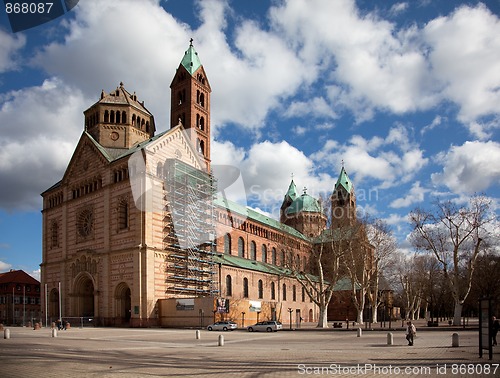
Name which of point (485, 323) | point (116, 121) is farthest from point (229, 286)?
point (485, 323)

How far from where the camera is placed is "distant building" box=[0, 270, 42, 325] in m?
86.8

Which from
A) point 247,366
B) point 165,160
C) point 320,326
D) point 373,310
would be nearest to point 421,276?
point 373,310

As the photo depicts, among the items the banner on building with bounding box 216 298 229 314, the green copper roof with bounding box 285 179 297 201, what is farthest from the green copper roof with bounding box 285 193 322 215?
the banner on building with bounding box 216 298 229 314

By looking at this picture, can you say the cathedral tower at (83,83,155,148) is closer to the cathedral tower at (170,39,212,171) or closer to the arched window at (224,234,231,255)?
the cathedral tower at (170,39,212,171)

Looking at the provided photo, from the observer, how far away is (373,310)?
69.8 meters

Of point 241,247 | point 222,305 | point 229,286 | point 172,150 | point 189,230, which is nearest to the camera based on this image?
point 222,305

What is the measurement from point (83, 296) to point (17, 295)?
3715 centimetres

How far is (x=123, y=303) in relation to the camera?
2183 inches

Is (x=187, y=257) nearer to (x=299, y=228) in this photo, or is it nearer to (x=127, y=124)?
(x=127, y=124)

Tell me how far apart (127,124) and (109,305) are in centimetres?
2494

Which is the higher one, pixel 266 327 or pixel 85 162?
pixel 85 162

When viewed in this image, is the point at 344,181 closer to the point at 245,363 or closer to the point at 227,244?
the point at 227,244

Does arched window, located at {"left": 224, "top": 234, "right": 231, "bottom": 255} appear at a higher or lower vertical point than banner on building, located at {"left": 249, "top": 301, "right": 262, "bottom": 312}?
higher

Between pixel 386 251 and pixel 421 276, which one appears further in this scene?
pixel 421 276
